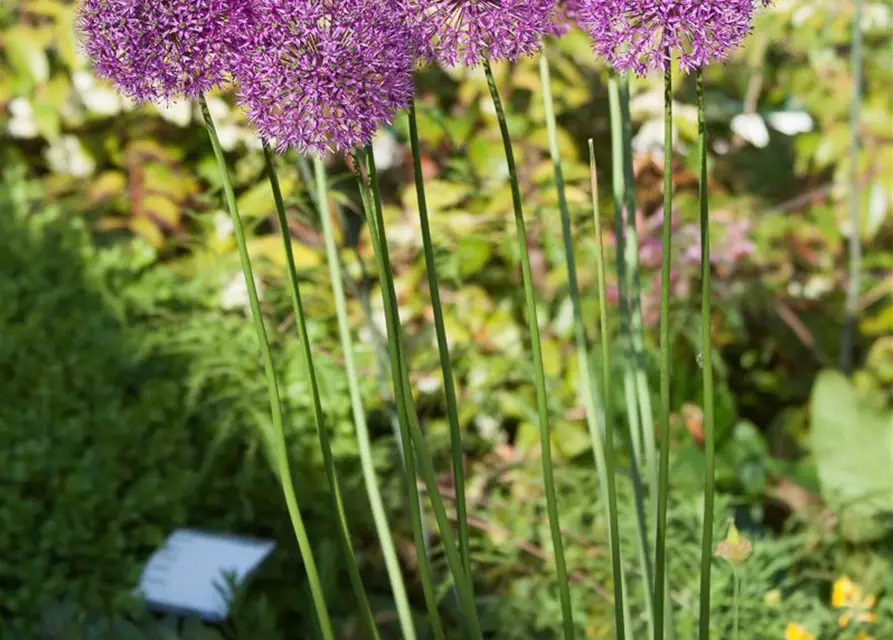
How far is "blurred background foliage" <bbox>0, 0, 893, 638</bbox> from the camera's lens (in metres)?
2.05

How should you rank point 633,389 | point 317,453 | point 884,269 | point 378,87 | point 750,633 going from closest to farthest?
point 378,87, point 633,389, point 750,633, point 317,453, point 884,269

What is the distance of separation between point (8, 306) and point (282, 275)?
0.79 m

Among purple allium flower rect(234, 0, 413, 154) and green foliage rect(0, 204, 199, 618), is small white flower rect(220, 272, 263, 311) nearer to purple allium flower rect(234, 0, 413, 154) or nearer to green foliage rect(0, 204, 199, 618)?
green foliage rect(0, 204, 199, 618)

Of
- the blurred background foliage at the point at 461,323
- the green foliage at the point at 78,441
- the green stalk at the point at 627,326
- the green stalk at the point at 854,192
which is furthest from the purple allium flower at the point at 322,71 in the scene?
the green stalk at the point at 854,192

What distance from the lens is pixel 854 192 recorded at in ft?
8.59

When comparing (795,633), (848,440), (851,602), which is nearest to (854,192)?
(848,440)

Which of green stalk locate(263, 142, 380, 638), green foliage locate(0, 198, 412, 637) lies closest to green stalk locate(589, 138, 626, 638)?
green stalk locate(263, 142, 380, 638)

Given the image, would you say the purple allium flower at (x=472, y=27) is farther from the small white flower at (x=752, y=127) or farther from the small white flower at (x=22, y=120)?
the small white flower at (x=22, y=120)

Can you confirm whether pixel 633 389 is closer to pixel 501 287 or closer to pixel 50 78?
pixel 501 287

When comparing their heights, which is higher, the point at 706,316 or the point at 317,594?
the point at 706,316

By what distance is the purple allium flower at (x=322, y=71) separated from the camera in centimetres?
77

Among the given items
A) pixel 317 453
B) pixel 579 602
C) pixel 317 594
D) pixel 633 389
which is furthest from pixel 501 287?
pixel 317 594

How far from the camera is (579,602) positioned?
1834 millimetres

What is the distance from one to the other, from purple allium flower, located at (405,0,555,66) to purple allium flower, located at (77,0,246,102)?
143 millimetres
